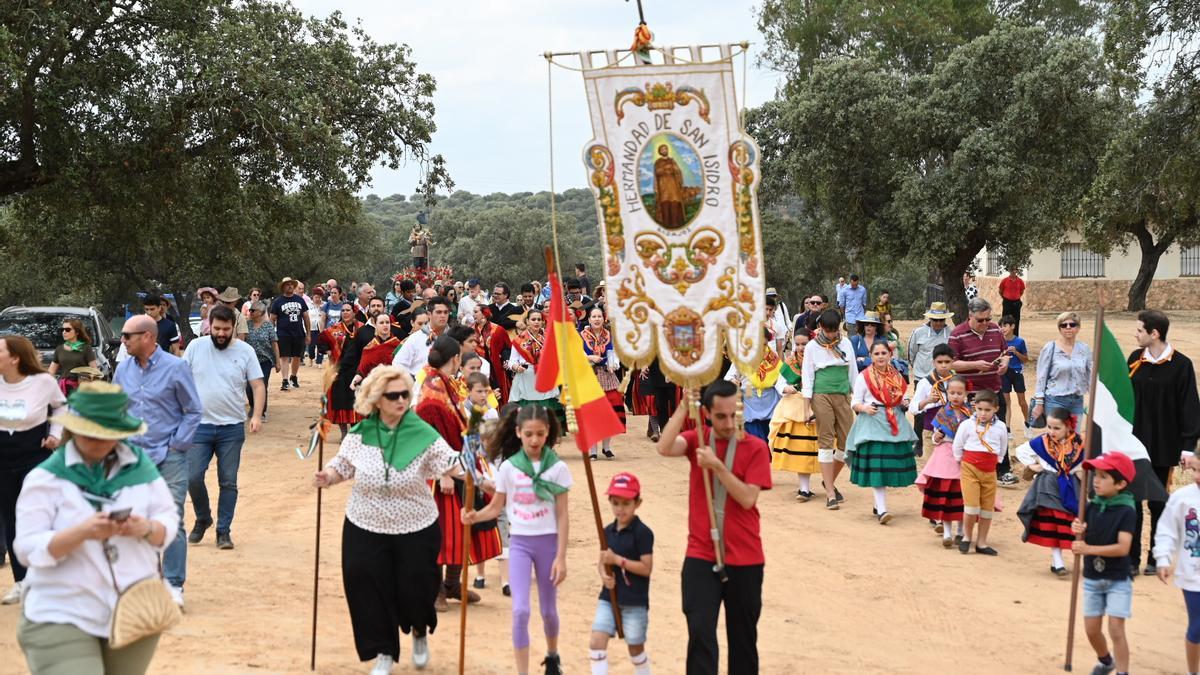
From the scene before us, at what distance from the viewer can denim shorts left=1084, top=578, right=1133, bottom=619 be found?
24.9 ft

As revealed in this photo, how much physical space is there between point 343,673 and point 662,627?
241cm

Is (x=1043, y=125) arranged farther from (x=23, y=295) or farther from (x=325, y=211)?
(x=23, y=295)


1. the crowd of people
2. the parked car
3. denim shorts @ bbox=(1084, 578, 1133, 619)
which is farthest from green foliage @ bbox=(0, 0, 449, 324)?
denim shorts @ bbox=(1084, 578, 1133, 619)

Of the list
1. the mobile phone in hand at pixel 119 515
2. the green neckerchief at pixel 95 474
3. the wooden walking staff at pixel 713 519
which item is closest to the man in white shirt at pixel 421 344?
the wooden walking staff at pixel 713 519

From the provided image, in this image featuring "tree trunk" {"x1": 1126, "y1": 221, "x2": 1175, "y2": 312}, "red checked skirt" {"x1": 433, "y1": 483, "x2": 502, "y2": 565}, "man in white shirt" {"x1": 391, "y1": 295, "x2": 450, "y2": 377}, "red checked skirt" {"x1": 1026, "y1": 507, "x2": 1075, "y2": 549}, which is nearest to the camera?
"red checked skirt" {"x1": 433, "y1": 483, "x2": 502, "y2": 565}

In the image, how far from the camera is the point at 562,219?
68938 mm

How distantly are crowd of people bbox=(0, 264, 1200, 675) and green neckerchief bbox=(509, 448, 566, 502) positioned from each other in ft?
0.04

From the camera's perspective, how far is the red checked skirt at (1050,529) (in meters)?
10.5

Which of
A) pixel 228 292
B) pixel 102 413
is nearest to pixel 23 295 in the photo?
pixel 228 292

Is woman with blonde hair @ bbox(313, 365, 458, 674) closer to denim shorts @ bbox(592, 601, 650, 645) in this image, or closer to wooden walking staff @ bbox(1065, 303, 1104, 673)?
denim shorts @ bbox(592, 601, 650, 645)

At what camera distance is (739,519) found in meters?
6.55

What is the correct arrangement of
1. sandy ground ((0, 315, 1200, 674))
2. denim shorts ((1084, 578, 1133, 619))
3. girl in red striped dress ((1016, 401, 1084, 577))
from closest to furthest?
denim shorts ((1084, 578, 1133, 619))
sandy ground ((0, 315, 1200, 674))
girl in red striped dress ((1016, 401, 1084, 577))

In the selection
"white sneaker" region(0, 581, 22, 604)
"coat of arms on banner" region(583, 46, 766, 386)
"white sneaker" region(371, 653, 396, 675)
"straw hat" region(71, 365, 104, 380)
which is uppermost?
"coat of arms on banner" region(583, 46, 766, 386)

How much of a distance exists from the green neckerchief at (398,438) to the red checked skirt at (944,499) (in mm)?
6021
